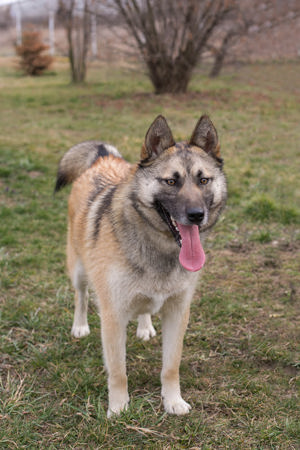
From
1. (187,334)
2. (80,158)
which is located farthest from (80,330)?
(80,158)

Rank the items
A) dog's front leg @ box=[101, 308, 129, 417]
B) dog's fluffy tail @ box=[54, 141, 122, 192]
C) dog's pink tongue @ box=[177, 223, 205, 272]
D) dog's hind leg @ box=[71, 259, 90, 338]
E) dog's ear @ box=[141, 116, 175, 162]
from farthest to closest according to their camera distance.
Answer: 1. dog's fluffy tail @ box=[54, 141, 122, 192]
2. dog's hind leg @ box=[71, 259, 90, 338]
3. dog's front leg @ box=[101, 308, 129, 417]
4. dog's ear @ box=[141, 116, 175, 162]
5. dog's pink tongue @ box=[177, 223, 205, 272]

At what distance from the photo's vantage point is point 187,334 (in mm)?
3744

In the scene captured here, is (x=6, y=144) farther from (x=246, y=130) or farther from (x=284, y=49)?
(x=284, y=49)

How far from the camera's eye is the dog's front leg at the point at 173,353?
293cm

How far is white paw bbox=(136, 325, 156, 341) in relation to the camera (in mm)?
3727

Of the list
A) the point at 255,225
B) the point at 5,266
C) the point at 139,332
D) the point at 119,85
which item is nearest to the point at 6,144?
the point at 5,266

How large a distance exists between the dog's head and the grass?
1051 millimetres

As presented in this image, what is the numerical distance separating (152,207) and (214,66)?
569 inches

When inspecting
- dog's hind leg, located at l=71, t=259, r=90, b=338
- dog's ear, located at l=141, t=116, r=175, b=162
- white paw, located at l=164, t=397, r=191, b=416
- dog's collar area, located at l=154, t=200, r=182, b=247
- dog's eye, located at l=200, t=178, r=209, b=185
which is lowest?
white paw, located at l=164, t=397, r=191, b=416

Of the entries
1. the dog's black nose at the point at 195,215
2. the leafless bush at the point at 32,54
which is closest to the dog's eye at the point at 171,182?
the dog's black nose at the point at 195,215

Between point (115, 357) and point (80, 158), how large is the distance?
190 cm

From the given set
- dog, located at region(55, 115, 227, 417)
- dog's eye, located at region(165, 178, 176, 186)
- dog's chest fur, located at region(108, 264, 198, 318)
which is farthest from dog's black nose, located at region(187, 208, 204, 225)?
dog's chest fur, located at region(108, 264, 198, 318)

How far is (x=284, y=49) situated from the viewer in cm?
1397

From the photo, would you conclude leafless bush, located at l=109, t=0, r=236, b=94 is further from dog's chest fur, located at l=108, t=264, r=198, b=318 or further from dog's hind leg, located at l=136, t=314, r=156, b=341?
dog's chest fur, located at l=108, t=264, r=198, b=318
